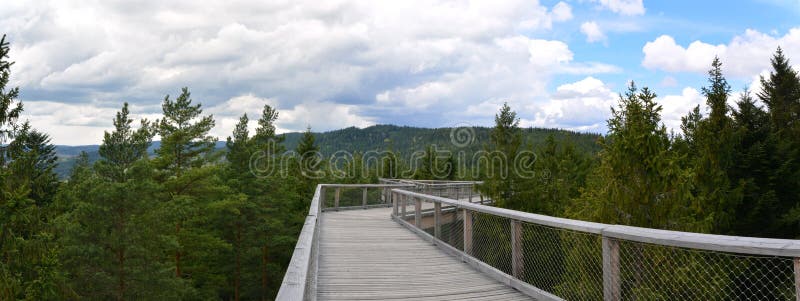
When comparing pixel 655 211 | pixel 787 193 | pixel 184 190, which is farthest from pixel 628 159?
pixel 184 190

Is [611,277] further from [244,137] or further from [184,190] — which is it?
[244,137]

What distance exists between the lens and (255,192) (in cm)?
3228

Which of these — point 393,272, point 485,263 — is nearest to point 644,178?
point 485,263

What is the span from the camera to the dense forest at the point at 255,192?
12219mm

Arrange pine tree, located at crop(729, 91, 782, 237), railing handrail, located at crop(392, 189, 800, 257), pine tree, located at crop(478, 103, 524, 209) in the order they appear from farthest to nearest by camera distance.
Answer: pine tree, located at crop(478, 103, 524, 209)
pine tree, located at crop(729, 91, 782, 237)
railing handrail, located at crop(392, 189, 800, 257)

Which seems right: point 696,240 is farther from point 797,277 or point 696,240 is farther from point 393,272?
point 393,272

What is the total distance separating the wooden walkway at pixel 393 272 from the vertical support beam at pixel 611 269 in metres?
1.33

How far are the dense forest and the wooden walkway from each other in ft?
17.5

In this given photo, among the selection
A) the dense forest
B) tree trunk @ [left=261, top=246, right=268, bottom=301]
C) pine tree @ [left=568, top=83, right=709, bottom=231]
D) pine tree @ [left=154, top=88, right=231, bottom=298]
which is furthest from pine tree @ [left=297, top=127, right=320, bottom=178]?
pine tree @ [left=568, top=83, right=709, bottom=231]

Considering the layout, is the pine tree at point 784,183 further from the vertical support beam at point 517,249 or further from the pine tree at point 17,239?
the pine tree at point 17,239

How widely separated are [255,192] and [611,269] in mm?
29493

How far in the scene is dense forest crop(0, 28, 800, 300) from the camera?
12219 mm

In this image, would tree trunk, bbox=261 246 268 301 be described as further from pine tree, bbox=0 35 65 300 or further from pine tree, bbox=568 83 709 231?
pine tree, bbox=568 83 709 231

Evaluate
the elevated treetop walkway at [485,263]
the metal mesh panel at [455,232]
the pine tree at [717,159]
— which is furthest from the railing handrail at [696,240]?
the pine tree at [717,159]
